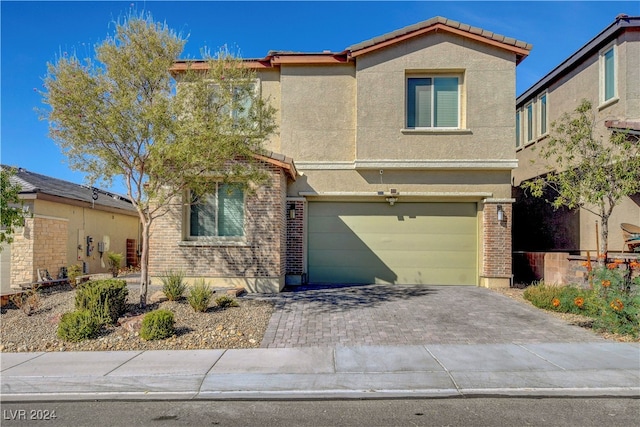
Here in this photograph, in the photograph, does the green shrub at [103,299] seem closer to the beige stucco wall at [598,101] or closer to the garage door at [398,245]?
the garage door at [398,245]

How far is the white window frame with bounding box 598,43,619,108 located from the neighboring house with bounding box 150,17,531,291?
2401 mm

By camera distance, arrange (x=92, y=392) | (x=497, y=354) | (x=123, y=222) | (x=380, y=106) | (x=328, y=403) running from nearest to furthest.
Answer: (x=328, y=403) → (x=92, y=392) → (x=497, y=354) → (x=380, y=106) → (x=123, y=222)

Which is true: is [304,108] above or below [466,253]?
above

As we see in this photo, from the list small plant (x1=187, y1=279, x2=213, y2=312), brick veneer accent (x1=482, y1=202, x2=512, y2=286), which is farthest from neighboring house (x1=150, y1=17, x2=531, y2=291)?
small plant (x1=187, y1=279, x2=213, y2=312)

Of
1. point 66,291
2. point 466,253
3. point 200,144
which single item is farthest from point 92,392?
point 466,253

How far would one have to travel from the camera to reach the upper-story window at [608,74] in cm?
1254

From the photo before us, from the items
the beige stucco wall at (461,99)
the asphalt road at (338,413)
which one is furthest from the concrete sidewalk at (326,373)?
the beige stucco wall at (461,99)

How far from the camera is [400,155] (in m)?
13.1

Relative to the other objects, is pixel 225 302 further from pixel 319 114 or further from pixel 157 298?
pixel 319 114

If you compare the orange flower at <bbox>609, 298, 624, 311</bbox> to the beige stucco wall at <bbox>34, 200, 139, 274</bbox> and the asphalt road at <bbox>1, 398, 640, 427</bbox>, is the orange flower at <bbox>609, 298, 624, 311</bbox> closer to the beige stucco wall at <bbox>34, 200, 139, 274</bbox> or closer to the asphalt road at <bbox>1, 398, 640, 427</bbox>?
the asphalt road at <bbox>1, 398, 640, 427</bbox>

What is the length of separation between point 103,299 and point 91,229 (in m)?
9.08

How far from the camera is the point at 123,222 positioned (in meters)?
19.3

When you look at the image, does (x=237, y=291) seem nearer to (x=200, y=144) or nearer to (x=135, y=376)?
(x=200, y=144)

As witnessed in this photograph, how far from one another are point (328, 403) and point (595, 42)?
543 inches
